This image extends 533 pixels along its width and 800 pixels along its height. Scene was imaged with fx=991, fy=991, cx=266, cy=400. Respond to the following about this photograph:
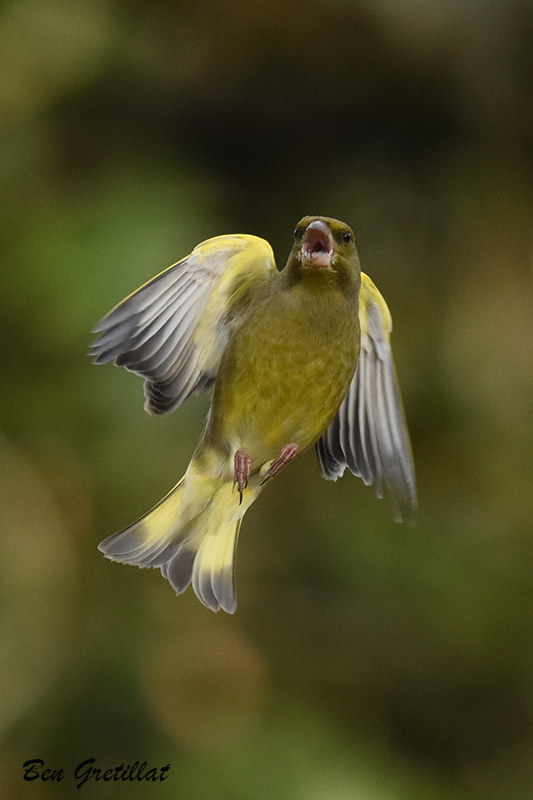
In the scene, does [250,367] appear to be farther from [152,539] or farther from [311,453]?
[311,453]

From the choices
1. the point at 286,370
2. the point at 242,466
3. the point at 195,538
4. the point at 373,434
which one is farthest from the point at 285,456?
the point at 195,538

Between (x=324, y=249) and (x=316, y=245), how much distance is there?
21 millimetres

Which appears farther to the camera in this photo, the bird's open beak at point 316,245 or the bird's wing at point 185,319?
the bird's wing at point 185,319

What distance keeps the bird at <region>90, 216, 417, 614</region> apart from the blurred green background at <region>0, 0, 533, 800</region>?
1.70 metres

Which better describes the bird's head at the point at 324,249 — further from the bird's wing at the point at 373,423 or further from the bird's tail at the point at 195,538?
the bird's tail at the point at 195,538

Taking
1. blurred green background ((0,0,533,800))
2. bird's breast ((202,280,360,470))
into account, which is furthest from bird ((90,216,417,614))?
blurred green background ((0,0,533,800))

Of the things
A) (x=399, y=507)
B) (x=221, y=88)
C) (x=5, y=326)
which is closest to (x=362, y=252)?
(x=221, y=88)

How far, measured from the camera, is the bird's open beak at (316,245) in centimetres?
160

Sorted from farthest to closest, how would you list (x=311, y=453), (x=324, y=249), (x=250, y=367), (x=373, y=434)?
(x=311, y=453) < (x=373, y=434) < (x=250, y=367) < (x=324, y=249)

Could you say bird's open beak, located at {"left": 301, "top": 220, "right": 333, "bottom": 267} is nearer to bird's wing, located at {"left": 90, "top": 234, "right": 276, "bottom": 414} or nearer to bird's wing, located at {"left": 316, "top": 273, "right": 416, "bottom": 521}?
bird's wing, located at {"left": 90, "top": 234, "right": 276, "bottom": 414}

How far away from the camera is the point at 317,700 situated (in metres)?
4.96

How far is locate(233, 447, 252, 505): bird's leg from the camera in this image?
5.93 ft

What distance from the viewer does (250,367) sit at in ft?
6.42

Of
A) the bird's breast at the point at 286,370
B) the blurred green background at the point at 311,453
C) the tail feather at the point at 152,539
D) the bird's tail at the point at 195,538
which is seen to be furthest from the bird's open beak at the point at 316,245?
the blurred green background at the point at 311,453
